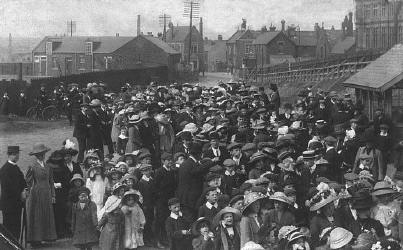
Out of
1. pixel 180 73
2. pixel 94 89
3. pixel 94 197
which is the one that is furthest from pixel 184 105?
pixel 180 73

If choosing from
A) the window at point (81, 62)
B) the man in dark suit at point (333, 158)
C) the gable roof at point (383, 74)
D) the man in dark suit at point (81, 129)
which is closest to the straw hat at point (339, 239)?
the man in dark suit at point (333, 158)

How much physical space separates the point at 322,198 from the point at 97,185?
3.54 meters

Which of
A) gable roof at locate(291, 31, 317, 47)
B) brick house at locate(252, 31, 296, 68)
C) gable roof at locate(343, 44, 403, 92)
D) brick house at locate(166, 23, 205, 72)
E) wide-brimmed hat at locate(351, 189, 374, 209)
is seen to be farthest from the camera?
gable roof at locate(291, 31, 317, 47)

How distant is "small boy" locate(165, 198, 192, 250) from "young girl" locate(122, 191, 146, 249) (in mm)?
563

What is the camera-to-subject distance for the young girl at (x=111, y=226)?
928 cm

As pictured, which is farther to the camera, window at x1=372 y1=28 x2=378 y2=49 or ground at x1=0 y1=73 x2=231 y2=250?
window at x1=372 y1=28 x2=378 y2=49

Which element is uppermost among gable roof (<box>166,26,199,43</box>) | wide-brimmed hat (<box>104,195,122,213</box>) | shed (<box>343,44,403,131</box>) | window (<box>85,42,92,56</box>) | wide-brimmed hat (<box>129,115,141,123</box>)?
gable roof (<box>166,26,199,43</box>)

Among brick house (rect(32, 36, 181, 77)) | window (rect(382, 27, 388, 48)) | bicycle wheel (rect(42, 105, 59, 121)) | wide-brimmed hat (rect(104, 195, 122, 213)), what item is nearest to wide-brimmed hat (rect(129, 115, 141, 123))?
wide-brimmed hat (rect(104, 195, 122, 213))

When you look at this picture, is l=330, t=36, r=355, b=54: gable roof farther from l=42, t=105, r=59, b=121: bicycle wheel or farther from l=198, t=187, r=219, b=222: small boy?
l=198, t=187, r=219, b=222: small boy

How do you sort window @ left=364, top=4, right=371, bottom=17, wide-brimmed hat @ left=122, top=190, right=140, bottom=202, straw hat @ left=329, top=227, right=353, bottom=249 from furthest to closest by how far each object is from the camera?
1. window @ left=364, top=4, right=371, bottom=17
2. wide-brimmed hat @ left=122, top=190, right=140, bottom=202
3. straw hat @ left=329, top=227, right=353, bottom=249

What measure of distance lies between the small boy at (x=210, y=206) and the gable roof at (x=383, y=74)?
8.19 metres

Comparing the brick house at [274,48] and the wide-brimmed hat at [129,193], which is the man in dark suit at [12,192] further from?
the brick house at [274,48]

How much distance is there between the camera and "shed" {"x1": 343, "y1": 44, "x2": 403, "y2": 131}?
16.1 meters

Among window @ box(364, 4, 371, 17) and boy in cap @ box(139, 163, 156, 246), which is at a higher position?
window @ box(364, 4, 371, 17)
